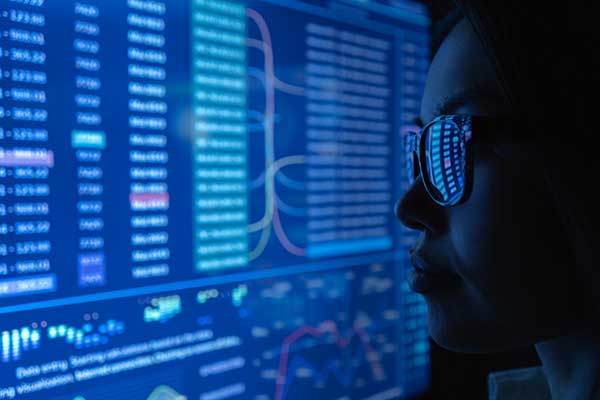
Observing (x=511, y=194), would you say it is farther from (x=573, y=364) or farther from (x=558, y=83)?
(x=573, y=364)

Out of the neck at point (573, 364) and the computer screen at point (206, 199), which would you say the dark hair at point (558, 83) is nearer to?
the neck at point (573, 364)

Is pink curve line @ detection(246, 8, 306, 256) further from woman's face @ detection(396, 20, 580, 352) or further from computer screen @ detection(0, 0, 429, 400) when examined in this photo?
woman's face @ detection(396, 20, 580, 352)

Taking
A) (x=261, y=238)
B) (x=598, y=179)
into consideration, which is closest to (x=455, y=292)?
(x=598, y=179)

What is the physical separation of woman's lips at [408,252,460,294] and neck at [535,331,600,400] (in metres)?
0.14

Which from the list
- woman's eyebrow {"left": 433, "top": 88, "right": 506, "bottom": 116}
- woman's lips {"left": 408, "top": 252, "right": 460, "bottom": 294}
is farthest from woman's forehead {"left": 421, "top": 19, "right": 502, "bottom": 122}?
woman's lips {"left": 408, "top": 252, "right": 460, "bottom": 294}

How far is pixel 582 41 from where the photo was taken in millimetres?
447

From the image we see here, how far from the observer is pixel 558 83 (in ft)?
1.47

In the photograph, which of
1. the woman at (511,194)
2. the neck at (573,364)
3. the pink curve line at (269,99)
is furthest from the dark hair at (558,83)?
the pink curve line at (269,99)

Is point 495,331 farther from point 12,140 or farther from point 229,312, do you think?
point 12,140

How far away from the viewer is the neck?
21.8 inches

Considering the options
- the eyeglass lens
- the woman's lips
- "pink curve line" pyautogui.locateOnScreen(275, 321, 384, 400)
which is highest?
the eyeglass lens

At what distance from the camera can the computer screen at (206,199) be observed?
1.86 ft

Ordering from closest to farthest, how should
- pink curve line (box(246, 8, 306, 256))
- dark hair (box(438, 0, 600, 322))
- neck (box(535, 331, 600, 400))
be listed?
1. dark hair (box(438, 0, 600, 322))
2. neck (box(535, 331, 600, 400))
3. pink curve line (box(246, 8, 306, 256))

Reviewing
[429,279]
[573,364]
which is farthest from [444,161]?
[573,364]
